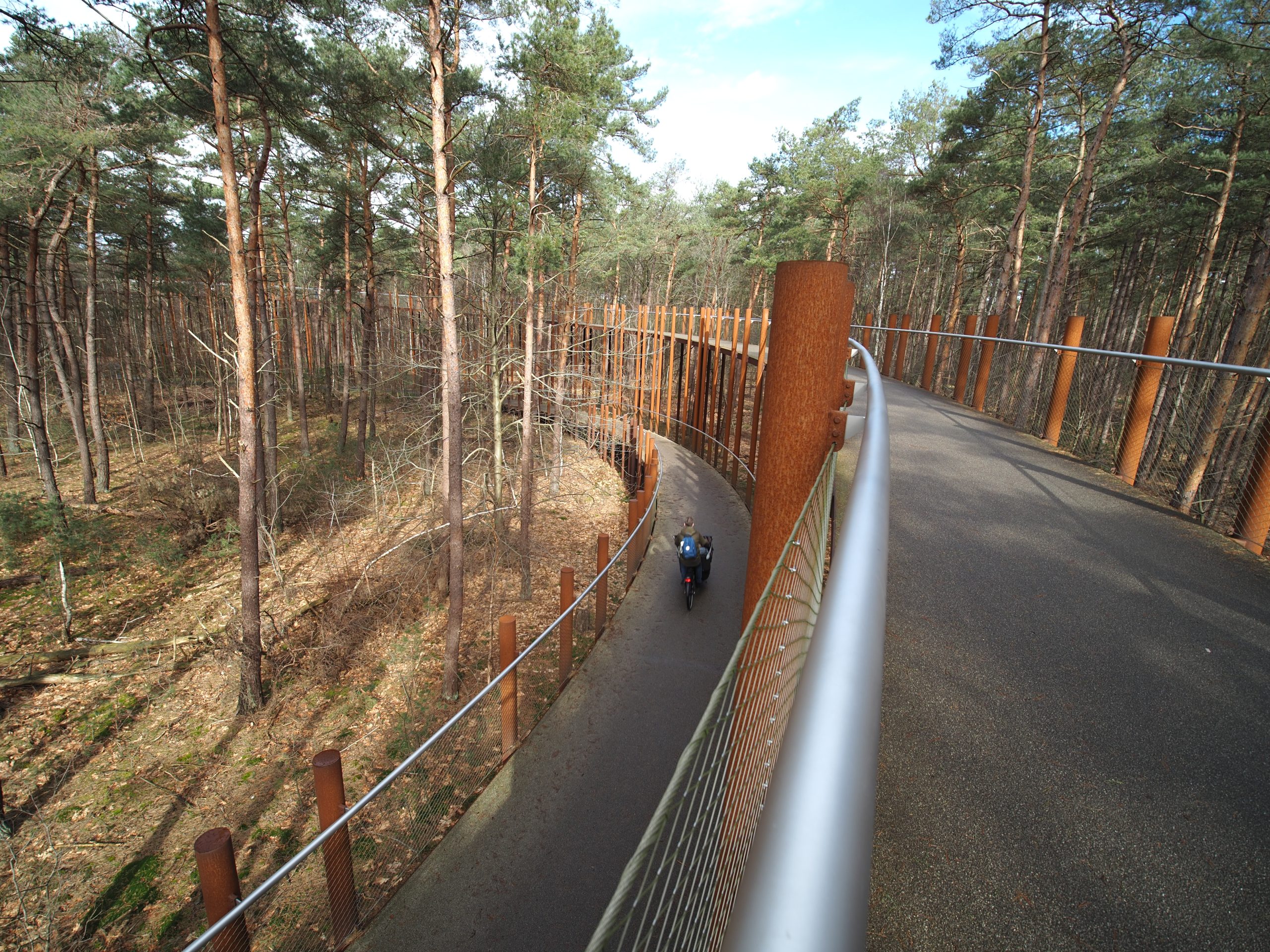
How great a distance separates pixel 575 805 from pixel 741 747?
11.9 feet

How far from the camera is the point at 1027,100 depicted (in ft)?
47.8

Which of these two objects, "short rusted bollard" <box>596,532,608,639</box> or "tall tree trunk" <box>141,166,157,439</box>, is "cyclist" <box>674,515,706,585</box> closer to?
"short rusted bollard" <box>596,532,608,639</box>

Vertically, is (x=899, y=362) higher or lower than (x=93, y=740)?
higher

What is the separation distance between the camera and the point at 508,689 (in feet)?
17.1

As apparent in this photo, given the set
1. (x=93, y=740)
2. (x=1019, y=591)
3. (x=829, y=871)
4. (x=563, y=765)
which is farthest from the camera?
(x=93, y=740)

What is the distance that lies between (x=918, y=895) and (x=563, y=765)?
405cm

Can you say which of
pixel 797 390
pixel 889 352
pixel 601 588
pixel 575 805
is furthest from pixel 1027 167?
pixel 575 805

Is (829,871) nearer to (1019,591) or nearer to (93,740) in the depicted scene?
(1019,591)

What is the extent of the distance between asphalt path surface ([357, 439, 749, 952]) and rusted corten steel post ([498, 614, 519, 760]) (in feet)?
0.50

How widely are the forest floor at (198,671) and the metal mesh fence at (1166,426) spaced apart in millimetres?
6909

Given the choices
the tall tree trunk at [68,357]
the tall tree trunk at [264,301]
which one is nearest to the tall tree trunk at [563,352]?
the tall tree trunk at [264,301]

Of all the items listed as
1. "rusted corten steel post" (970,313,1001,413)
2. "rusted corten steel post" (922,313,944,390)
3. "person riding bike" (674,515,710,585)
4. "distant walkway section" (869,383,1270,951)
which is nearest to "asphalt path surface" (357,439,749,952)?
"person riding bike" (674,515,710,585)

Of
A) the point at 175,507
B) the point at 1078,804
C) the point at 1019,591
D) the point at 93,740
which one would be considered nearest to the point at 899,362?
the point at 1019,591

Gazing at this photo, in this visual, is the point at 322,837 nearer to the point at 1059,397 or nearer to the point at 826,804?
A: the point at 826,804
